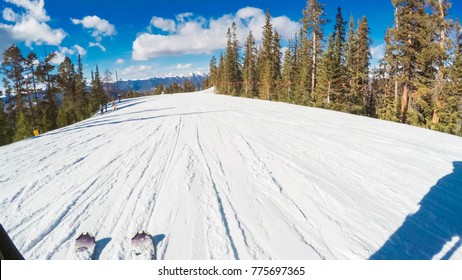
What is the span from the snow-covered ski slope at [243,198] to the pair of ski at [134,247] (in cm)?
10

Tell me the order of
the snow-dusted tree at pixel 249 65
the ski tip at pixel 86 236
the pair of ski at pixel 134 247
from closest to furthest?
the pair of ski at pixel 134 247, the ski tip at pixel 86 236, the snow-dusted tree at pixel 249 65

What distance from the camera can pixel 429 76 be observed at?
20.9 meters

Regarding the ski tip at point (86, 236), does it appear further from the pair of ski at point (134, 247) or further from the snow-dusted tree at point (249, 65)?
the snow-dusted tree at point (249, 65)

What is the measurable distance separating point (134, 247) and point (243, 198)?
2.13m

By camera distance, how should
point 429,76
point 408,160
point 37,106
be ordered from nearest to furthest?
1. point 408,160
2. point 429,76
3. point 37,106

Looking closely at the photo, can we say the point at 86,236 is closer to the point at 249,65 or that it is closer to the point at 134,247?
the point at 134,247

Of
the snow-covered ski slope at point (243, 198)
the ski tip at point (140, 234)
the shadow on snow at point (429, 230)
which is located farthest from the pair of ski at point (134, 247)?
the shadow on snow at point (429, 230)

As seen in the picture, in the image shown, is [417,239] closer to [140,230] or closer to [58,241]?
[140,230]

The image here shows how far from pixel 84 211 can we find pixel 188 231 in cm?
196

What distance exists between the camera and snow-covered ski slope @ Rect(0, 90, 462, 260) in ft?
12.5

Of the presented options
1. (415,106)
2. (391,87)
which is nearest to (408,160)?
(415,106)

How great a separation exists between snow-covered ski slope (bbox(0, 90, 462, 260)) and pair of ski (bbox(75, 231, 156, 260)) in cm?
10

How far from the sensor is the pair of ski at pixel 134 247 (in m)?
3.56

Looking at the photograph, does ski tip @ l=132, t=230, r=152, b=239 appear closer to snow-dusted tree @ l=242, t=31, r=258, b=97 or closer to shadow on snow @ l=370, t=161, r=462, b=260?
shadow on snow @ l=370, t=161, r=462, b=260
